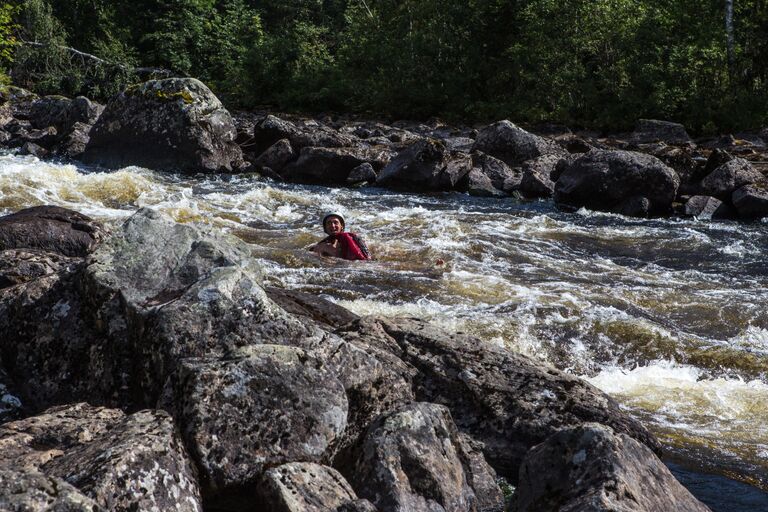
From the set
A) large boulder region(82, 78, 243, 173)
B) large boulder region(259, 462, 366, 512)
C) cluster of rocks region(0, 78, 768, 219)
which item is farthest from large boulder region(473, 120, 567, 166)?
large boulder region(259, 462, 366, 512)

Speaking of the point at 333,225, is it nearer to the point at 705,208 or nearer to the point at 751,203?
the point at 705,208

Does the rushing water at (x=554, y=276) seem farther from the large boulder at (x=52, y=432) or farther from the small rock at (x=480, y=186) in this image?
the large boulder at (x=52, y=432)

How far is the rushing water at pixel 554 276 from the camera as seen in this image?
6672mm

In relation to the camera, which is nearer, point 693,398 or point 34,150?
point 693,398

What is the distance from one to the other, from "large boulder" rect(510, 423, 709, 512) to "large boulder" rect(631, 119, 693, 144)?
789 inches

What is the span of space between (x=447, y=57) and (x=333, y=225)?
20654 mm

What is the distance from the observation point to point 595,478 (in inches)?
144

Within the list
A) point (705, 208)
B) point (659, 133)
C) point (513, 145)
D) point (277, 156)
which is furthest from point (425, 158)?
point (659, 133)

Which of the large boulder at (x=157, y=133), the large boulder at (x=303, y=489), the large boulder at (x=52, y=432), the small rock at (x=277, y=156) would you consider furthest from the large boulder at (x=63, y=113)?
the large boulder at (x=303, y=489)

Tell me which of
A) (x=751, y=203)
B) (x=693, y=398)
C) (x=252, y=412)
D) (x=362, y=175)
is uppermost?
(x=252, y=412)

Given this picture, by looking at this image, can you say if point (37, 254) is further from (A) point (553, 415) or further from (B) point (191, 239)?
(A) point (553, 415)

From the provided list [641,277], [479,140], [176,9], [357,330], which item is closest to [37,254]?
[357,330]

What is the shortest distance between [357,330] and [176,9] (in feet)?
120

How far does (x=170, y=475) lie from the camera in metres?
3.34
